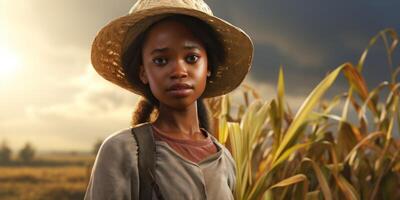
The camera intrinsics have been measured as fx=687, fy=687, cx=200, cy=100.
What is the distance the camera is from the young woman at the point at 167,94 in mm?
1332

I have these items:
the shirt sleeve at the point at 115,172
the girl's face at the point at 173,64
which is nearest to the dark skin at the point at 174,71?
the girl's face at the point at 173,64

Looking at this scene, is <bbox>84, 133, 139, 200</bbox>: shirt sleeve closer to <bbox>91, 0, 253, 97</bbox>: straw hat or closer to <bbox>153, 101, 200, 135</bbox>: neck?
<bbox>153, 101, 200, 135</bbox>: neck

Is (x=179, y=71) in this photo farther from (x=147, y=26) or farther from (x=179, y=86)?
(x=147, y=26)

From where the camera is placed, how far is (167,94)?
137 cm

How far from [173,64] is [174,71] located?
15mm

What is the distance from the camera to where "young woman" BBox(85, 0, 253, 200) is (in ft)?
4.37

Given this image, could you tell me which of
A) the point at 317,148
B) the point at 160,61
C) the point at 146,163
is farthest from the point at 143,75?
the point at 317,148

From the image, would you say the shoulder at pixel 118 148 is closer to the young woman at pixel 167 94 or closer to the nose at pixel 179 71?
the young woman at pixel 167 94

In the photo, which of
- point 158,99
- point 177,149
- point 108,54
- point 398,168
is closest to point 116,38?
point 108,54

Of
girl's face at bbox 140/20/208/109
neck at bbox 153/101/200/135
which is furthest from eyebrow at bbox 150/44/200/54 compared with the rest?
neck at bbox 153/101/200/135

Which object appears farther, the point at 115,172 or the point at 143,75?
the point at 143,75

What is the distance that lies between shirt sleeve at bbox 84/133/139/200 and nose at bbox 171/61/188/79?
6.3 inches

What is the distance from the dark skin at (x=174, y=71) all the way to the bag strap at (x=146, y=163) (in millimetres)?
59

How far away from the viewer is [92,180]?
135 centimetres
